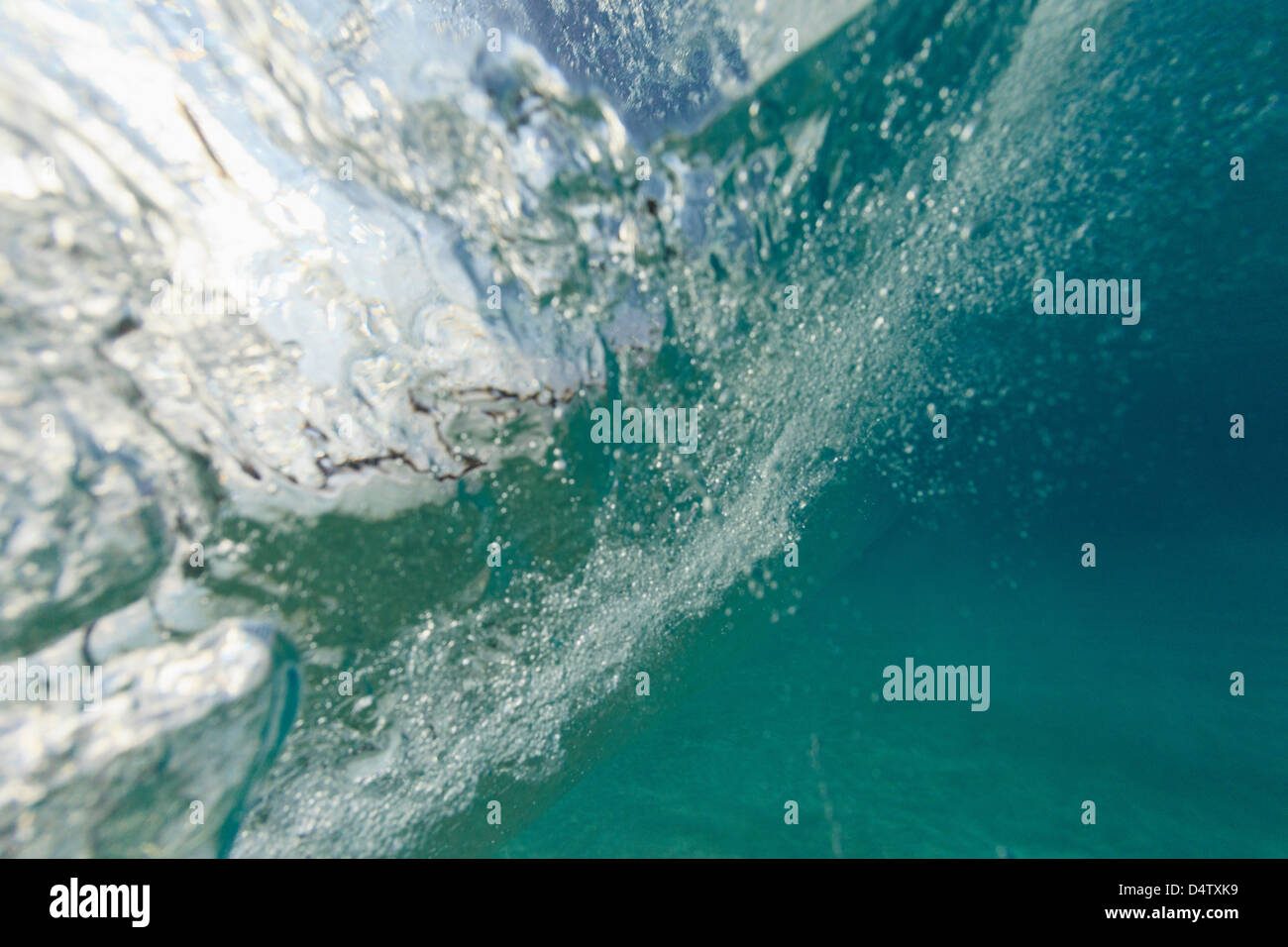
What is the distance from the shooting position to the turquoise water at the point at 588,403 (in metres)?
2.45

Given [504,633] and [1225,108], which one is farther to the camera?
[1225,108]

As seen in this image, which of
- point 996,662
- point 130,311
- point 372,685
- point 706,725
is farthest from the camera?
point 996,662

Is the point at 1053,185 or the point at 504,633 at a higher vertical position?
the point at 1053,185

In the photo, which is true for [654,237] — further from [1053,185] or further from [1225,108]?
[1225,108]

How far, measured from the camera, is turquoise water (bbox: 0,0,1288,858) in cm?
245

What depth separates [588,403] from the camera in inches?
146

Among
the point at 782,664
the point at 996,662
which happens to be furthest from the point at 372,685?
the point at 996,662

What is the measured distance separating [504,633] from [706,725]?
97.1 inches

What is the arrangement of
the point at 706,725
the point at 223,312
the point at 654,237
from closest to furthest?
1. the point at 223,312
2. the point at 654,237
3. the point at 706,725

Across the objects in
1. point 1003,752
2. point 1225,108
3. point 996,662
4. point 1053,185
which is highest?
point 1225,108

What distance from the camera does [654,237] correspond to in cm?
355

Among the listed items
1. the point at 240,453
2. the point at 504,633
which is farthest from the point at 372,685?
the point at 240,453

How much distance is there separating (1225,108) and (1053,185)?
1.47 metres

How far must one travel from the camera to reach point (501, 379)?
10.9 feet
